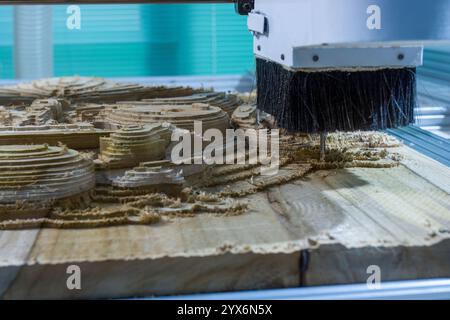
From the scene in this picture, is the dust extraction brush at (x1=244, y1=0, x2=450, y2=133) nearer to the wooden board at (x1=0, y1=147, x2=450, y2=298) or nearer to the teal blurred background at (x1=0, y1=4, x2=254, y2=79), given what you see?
the wooden board at (x1=0, y1=147, x2=450, y2=298)

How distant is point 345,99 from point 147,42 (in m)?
1.90

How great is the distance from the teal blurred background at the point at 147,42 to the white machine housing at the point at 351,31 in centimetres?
168

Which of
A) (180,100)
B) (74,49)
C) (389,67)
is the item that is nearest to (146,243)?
(389,67)

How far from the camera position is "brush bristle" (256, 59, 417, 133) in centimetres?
139

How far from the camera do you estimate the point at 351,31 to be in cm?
118

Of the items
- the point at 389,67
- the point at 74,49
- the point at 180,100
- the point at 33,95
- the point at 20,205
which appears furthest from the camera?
the point at 74,49

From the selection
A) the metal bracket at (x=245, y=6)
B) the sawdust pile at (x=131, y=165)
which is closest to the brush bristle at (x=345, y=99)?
the sawdust pile at (x=131, y=165)

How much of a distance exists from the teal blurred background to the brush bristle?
1624 millimetres

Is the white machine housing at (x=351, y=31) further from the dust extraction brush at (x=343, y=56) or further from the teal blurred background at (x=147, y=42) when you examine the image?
the teal blurred background at (x=147, y=42)

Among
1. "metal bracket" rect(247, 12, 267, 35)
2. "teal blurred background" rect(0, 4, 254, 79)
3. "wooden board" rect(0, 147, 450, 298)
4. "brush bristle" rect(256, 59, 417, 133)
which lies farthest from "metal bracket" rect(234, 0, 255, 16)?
"teal blurred background" rect(0, 4, 254, 79)

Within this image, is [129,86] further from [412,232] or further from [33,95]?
→ [412,232]

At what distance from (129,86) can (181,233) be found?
3.24 feet

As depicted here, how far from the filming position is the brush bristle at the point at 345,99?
1.39 m
